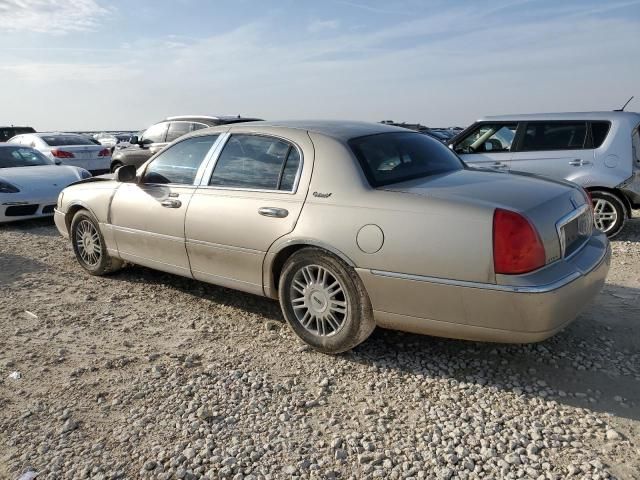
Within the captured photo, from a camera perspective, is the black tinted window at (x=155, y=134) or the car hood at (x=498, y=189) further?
Result: the black tinted window at (x=155, y=134)

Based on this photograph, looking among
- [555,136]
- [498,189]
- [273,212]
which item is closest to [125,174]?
[273,212]

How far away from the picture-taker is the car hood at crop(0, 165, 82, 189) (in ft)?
26.8

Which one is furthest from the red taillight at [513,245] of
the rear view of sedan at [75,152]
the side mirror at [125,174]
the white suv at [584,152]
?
the rear view of sedan at [75,152]

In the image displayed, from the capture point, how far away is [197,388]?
3146 millimetres

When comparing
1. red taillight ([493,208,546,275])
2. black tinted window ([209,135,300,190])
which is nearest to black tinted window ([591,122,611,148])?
red taillight ([493,208,546,275])

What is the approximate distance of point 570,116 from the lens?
7008 mm

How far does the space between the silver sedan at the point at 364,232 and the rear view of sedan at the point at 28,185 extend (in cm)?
419

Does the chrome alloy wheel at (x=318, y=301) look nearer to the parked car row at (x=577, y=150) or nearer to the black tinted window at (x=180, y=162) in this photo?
the black tinted window at (x=180, y=162)

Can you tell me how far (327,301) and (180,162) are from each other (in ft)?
6.42

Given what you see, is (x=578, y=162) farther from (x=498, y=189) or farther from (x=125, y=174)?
(x=125, y=174)

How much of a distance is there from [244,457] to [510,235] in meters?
1.79

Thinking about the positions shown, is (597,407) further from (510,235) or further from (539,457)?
(510,235)

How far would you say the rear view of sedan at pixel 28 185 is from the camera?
7852mm

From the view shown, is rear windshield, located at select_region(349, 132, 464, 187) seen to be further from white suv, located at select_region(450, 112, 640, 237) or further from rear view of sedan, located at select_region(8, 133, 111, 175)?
rear view of sedan, located at select_region(8, 133, 111, 175)
